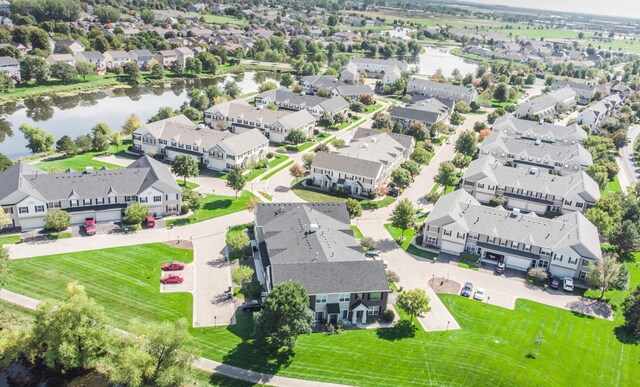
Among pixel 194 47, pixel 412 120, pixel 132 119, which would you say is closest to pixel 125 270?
pixel 132 119

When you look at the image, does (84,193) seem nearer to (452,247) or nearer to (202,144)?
(202,144)

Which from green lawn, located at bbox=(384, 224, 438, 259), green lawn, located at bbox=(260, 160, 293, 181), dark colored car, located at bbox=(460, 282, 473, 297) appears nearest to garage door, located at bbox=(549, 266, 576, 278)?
dark colored car, located at bbox=(460, 282, 473, 297)

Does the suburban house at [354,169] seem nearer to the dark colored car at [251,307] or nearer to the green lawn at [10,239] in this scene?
the dark colored car at [251,307]

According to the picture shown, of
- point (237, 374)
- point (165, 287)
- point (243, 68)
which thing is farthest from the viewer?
point (243, 68)

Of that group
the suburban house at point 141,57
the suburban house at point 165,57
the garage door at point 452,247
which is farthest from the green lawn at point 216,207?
the suburban house at point 165,57

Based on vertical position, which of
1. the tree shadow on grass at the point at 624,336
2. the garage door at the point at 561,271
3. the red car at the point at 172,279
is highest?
the garage door at the point at 561,271

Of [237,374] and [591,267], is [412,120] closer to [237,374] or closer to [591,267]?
[591,267]

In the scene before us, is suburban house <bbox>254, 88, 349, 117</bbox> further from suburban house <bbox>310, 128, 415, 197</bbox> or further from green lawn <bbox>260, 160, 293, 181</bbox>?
suburban house <bbox>310, 128, 415, 197</bbox>
